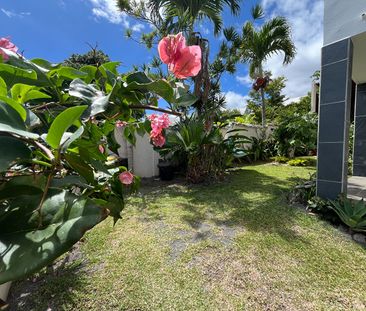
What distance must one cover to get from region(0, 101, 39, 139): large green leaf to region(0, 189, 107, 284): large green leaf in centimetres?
12

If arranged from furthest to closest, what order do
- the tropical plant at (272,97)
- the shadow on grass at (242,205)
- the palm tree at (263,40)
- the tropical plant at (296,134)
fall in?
the tropical plant at (272,97) < the palm tree at (263,40) < the tropical plant at (296,134) < the shadow on grass at (242,205)

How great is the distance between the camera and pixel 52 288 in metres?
1.91

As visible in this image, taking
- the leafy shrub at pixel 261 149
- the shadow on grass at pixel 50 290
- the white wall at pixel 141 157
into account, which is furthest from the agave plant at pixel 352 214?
the leafy shrub at pixel 261 149

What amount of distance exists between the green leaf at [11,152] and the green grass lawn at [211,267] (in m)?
1.71

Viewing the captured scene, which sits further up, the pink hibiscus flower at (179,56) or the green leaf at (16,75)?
the pink hibiscus flower at (179,56)

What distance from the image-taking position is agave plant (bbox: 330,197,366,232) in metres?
2.53

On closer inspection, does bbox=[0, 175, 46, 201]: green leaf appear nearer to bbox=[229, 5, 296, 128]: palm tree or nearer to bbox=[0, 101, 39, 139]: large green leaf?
bbox=[0, 101, 39, 139]: large green leaf

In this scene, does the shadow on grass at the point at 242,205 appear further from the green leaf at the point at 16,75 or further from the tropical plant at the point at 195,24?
the green leaf at the point at 16,75

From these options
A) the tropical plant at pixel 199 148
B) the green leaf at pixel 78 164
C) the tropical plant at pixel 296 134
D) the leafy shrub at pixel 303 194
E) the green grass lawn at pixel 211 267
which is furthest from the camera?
the tropical plant at pixel 296 134

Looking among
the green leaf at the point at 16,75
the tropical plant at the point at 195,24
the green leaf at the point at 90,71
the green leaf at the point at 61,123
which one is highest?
the tropical plant at the point at 195,24

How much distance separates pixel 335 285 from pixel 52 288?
2231 mm

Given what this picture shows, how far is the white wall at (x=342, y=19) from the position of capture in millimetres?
2715

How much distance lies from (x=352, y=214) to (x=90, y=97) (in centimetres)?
304

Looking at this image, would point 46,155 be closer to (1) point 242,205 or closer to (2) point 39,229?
(2) point 39,229
